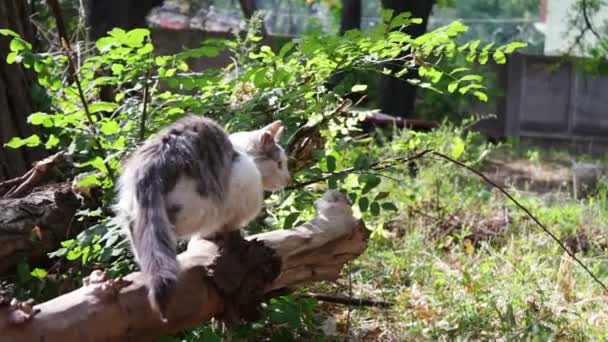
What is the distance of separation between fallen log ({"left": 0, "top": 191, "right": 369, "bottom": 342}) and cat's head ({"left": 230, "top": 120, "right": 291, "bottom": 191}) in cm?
24

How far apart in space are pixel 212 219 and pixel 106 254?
526 millimetres

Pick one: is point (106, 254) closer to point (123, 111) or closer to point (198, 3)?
point (123, 111)

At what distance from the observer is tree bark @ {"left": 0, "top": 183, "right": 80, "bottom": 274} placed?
3.77 m

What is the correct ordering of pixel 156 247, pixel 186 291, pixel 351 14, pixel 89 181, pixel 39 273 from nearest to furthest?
pixel 156 247 < pixel 186 291 < pixel 89 181 < pixel 39 273 < pixel 351 14

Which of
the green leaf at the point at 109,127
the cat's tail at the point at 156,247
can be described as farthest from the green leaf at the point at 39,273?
the cat's tail at the point at 156,247

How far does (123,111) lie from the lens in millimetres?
4090

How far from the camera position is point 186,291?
3.07m

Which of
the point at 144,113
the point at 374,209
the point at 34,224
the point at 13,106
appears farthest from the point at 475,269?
the point at 13,106

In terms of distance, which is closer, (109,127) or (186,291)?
(186,291)

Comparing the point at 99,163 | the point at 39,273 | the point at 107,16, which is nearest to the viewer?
the point at 99,163

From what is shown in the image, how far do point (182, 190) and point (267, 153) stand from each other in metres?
0.84

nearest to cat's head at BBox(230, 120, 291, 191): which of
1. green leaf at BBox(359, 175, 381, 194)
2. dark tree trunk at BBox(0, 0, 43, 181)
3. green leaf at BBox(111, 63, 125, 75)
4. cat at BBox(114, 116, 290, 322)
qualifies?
cat at BBox(114, 116, 290, 322)

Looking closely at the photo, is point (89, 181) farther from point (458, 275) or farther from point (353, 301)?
point (458, 275)

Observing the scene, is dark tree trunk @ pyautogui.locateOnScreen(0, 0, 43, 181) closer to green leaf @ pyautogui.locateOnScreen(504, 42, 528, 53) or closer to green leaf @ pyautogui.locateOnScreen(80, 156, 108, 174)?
green leaf @ pyautogui.locateOnScreen(80, 156, 108, 174)
